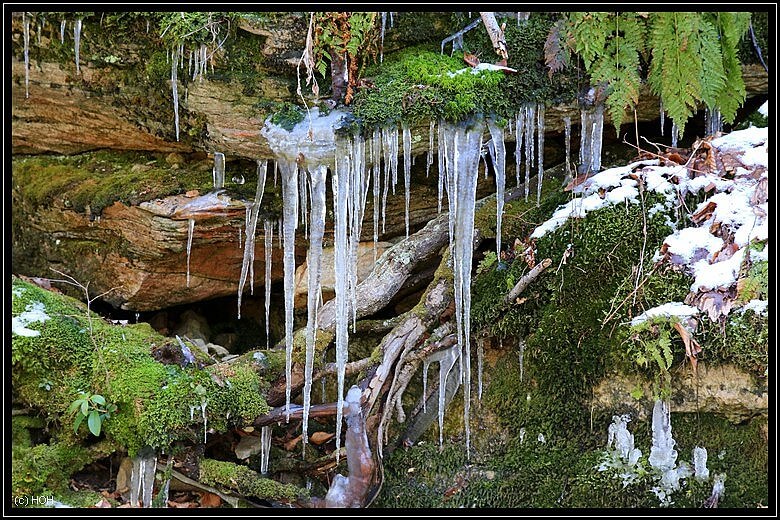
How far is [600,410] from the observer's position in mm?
4629

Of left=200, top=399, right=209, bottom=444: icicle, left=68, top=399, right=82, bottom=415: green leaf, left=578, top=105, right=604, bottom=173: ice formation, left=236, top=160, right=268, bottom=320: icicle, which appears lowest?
left=200, top=399, right=209, bottom=444: icicle

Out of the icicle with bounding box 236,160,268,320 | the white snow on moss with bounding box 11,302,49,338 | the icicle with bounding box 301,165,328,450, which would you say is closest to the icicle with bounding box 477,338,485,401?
the icicle with bounding box 301,165,328,450

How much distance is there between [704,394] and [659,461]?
0.51m

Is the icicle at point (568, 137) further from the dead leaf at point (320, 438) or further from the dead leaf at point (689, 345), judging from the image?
the dead leaf at point (320, 438)

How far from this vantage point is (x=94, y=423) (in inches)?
170

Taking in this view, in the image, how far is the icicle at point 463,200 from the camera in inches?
189

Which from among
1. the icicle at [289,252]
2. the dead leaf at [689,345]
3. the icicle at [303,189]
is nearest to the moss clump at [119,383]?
the icicle at [289,252]

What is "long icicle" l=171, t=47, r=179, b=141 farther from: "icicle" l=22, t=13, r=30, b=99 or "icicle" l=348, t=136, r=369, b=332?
"icicle" l=348, t=136, r=369, b=332

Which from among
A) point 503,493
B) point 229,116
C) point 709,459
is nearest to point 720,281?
point 709,459

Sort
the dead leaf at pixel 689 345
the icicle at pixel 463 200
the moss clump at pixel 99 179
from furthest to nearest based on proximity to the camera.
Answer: the moss clump at pixel 99 179 < the icicle at pixel 463 200 < the dead leaf at pixel 689 345

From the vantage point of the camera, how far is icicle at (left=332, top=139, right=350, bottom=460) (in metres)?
4.73

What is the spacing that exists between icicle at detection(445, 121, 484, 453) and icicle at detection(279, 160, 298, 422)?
3.82 feet

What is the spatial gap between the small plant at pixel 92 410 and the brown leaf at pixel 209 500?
0.85 meters

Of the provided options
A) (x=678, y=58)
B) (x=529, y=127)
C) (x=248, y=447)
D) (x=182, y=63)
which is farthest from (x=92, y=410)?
(x=678, y=58)
